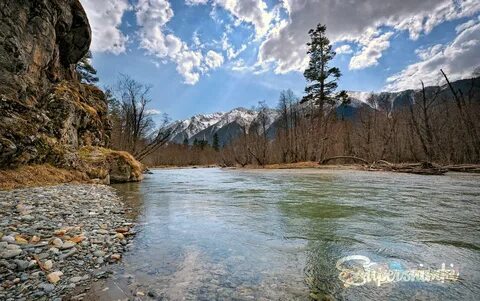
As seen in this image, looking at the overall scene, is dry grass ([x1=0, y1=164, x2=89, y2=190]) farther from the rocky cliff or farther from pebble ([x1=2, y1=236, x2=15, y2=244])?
pebble ([x1=2, y1=236, x2=15, y2=244])

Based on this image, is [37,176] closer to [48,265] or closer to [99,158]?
[99,158]

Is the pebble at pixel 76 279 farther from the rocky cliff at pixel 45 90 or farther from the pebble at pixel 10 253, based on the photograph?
the rocky cliff at pixel 45 90

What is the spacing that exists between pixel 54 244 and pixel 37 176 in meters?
6.65

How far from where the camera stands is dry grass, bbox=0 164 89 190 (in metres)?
7.48

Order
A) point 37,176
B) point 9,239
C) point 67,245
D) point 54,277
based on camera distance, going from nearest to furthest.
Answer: point 54,277 → point 9,239 → point 67,245 → point 37,176

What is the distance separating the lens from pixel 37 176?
8.68 m

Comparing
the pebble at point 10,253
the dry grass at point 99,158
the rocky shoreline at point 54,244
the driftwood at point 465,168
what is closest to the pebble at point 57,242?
the rocky shoreline at point 54,244

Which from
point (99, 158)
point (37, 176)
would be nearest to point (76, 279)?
point (37, 176)

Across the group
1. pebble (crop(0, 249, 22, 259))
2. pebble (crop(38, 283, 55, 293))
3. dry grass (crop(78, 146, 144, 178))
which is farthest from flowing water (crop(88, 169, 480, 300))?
dry grass (crop(78, 146, 144, 178))

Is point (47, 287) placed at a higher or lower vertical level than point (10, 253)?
lower

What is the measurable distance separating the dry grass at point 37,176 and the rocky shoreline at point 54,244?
1.97m

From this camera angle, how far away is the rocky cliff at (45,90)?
27.8 feet

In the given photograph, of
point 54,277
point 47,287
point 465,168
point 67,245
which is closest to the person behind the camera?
point 47,287

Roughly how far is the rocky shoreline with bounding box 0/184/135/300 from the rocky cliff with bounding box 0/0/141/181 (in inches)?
142
